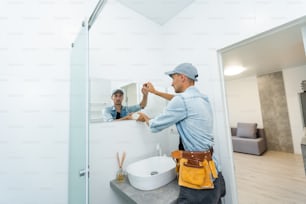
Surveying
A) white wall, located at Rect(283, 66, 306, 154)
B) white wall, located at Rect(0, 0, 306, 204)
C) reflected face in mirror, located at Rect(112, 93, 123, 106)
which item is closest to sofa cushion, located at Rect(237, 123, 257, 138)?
white wall, located at Rect(283, 66, 306, 154)

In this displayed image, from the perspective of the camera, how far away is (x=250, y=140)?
152 inches

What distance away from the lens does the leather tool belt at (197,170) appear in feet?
2.88

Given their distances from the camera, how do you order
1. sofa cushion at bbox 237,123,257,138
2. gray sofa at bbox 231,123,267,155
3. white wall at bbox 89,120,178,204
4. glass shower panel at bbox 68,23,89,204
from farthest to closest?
sofa cushion at bbox 237,123,257,138 < gray sofa at bbox 231,123,267,155 < white wall at bbox 89,120,178,204 < glass shower panel at bbox 68,23,89,204

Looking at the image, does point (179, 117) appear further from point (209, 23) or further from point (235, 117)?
point (235, 117)

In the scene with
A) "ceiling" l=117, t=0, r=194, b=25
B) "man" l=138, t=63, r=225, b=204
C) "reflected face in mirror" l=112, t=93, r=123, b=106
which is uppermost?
"ceiling" l=117, t=0, r=194, b=25

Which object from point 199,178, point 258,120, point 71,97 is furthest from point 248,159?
point 71,97

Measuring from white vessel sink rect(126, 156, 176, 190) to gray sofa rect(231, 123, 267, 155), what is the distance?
3470mm

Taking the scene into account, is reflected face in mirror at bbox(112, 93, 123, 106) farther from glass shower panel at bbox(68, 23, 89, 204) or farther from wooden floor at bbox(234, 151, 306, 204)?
wooden floor at bbox(234, 151, 306, 204)

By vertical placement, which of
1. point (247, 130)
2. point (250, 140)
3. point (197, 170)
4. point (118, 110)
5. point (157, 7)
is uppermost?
point (157, 7)

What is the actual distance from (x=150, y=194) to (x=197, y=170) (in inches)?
16.7

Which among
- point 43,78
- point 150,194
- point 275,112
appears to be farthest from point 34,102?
point 275,112

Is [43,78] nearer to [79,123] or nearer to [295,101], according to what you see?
[79,123]

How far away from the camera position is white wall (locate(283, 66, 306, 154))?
11.8 ft

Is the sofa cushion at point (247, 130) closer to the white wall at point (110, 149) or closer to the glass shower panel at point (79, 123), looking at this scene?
the white wall at point (110, 149)
